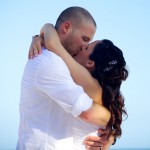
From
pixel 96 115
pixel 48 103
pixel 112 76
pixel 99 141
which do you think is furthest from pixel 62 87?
pixel 99 141

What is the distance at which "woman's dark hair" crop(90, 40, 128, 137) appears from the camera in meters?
3.08

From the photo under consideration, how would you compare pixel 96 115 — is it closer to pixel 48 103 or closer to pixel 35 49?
pixel 48 103

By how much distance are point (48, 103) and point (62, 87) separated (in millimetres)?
281

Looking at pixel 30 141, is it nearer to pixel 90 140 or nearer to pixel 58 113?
pixel 58 113

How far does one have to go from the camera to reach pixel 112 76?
3.13 meters

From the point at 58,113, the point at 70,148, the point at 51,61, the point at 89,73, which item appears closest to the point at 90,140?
the point at 70,148

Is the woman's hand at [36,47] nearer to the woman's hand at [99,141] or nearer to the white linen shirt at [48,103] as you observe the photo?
the white linen shirt at [48,103]

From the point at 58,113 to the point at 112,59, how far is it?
0.74 m

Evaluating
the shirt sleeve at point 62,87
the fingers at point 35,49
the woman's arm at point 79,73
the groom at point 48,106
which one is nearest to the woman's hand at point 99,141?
the groom at point 48,106

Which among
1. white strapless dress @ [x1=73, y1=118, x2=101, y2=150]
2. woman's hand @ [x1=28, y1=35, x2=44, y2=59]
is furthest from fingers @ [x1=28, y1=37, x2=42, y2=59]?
white strapless dress @ [x1=73, y1=118, x2=101, y2=150]

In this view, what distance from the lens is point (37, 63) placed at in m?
2.84

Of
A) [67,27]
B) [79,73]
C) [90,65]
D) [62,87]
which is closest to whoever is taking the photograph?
[62,87]

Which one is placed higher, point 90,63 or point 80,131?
point 90,63

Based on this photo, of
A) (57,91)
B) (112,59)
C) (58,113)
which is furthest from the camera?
(112,59)
